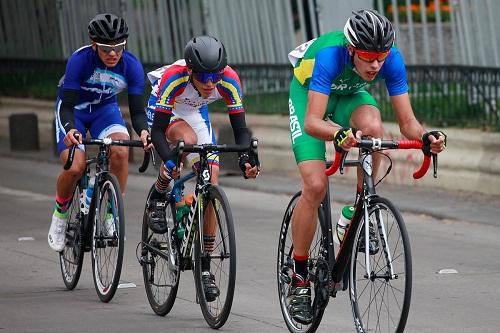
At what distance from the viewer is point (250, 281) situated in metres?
9.83

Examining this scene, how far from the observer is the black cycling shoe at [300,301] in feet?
24.8

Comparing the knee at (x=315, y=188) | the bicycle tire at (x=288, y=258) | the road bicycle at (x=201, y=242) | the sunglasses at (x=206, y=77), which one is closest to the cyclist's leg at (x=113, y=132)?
the road bicycle at (x=201, y=242)

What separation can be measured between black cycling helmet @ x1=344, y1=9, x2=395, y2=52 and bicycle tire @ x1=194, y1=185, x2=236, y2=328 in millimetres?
1284

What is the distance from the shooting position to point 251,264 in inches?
418

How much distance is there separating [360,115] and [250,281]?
8.19ft

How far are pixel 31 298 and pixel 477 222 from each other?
505 cm

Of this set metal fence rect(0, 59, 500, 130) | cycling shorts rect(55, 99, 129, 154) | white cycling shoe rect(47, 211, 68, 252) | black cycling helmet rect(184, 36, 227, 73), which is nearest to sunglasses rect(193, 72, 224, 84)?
black cycling helmet rect(184, 36, 227, 73)

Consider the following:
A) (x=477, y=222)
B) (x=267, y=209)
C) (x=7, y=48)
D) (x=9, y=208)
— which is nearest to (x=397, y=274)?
(x=477, y=222)

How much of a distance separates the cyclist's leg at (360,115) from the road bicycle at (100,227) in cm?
154

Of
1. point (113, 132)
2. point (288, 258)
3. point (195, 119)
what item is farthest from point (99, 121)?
point (288, 258)

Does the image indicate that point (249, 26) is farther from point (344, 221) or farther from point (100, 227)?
point (344, 221)

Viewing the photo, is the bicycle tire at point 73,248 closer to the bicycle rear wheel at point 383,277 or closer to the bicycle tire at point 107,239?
the bicycle tire at point 107,239

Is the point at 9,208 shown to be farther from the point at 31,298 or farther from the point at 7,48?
the point at 7,48

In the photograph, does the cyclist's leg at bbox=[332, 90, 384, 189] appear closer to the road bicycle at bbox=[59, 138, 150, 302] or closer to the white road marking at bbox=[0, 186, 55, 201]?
the road bicycle at bbox=[59, 138, 150, 302]
